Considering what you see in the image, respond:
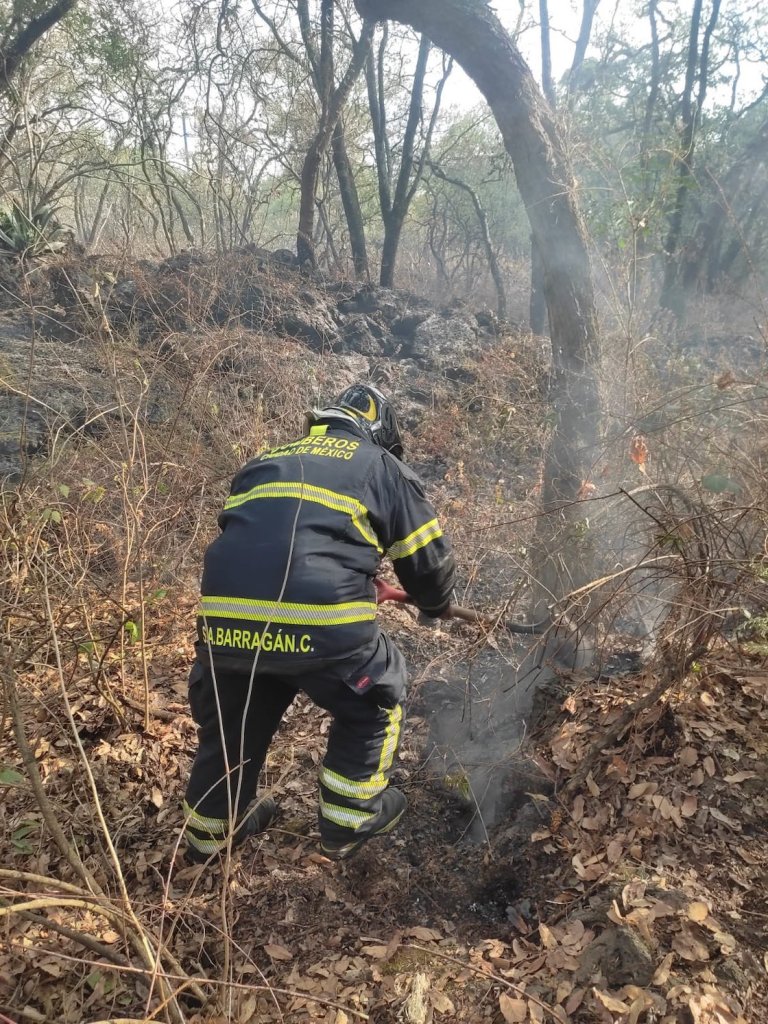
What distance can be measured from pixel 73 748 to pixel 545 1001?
2223 mm

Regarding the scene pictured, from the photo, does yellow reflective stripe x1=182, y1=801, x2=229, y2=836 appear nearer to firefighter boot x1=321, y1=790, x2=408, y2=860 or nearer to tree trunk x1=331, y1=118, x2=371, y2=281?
firefighter boot x1=321, y1=790, x2=408, y2=860

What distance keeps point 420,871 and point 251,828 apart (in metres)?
0.77

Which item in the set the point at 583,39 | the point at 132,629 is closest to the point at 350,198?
the point at 583,39

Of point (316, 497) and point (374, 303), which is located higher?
point (374, 303)

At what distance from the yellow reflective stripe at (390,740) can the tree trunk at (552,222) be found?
182 centimetres

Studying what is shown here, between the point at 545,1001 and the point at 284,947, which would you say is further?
the point at 284,947

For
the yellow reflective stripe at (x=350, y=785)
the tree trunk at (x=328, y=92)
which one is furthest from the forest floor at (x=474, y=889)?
the tree trunk at (x=328, y=92)

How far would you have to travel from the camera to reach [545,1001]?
5.94 ft

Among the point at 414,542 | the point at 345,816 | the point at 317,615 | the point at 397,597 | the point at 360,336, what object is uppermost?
the point at 360,336

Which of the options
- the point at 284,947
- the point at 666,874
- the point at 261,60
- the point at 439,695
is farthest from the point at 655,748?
the point at 261,60

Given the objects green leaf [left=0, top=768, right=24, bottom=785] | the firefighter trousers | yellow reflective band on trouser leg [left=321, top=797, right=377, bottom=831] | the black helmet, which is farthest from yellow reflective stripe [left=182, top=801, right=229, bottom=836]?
the black helmet

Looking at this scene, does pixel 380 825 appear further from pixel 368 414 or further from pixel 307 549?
pixel 368 414

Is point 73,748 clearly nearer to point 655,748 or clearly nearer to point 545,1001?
point 545,1001

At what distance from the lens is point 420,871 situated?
8.68 ft
